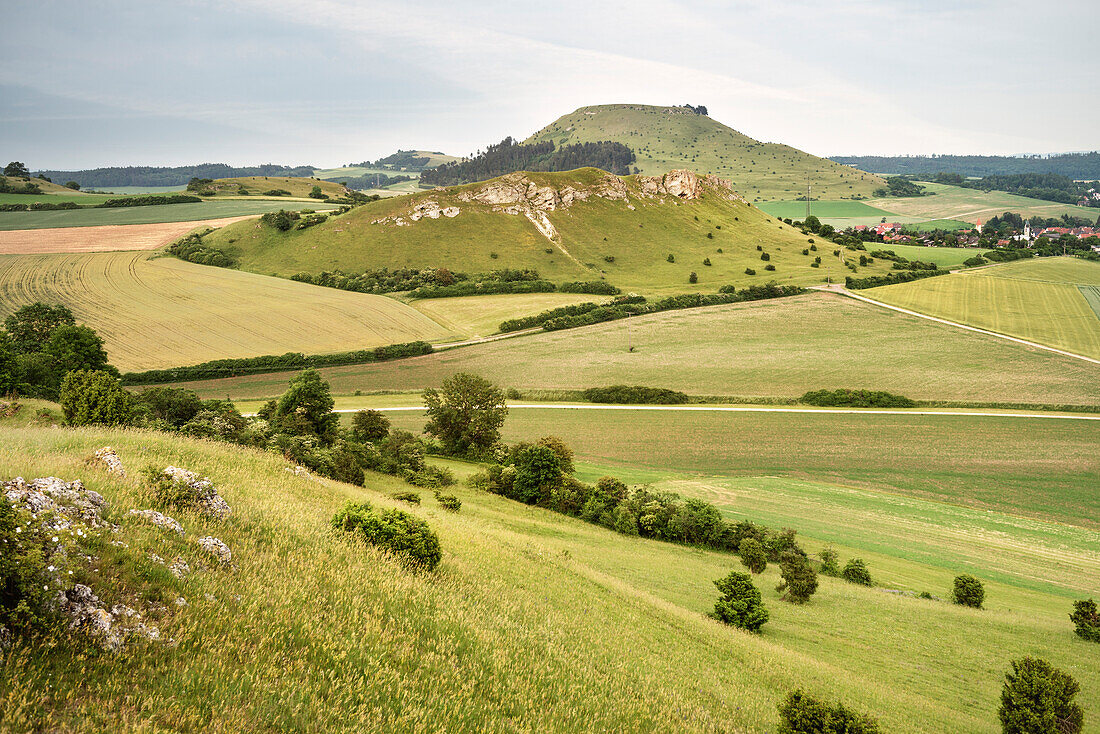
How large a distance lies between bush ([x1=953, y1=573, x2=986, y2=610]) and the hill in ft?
318

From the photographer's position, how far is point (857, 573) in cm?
3198

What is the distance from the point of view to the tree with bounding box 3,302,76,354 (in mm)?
62612

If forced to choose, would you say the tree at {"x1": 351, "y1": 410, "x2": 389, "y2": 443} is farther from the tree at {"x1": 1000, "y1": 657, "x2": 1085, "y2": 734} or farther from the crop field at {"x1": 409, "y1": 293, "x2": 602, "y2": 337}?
the crop field at {"x1": 409, "y1": 293, "x2": 602, "y2": 337}

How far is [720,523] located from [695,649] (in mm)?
19551

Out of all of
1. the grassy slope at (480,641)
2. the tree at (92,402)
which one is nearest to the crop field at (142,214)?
the tree at (92,402)

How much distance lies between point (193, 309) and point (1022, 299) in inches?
5657

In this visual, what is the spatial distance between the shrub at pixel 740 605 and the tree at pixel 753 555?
30.2 feet

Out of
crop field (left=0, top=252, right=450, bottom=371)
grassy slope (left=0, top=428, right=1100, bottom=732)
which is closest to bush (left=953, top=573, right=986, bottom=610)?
grassy slope (left=0, top=428, right=1100, bottom=732)

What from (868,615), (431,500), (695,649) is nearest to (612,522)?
(431,500)

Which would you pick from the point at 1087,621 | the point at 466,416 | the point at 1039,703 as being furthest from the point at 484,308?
the point at 1039,703

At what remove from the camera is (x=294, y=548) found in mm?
13180

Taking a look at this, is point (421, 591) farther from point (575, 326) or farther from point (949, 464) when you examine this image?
point (575, 326)

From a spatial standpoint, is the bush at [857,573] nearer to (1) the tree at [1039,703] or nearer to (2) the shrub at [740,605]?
(2) the shrub at [740,605]

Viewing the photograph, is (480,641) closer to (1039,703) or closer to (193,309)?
(1039,703)
